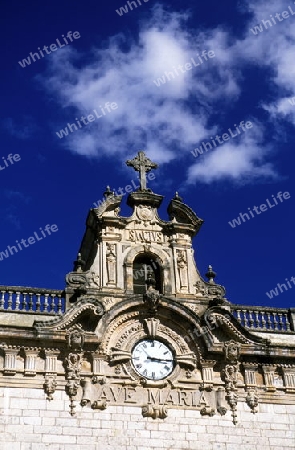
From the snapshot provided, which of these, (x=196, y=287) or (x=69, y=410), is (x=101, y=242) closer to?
(x=196, y=287)

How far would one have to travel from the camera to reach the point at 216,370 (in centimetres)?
2066

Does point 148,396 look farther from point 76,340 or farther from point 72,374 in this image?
point 76,340

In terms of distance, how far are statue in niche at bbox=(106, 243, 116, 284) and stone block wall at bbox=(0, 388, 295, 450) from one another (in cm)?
328

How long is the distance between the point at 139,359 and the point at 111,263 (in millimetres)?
2601

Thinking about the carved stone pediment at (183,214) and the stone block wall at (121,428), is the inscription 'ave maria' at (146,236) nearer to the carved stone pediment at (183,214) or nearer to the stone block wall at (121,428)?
the carved stone pediment at (183,214)

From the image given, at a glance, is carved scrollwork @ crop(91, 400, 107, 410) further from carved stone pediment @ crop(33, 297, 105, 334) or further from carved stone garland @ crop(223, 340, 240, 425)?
carved stone garland @ crop(223, 340, 240, 425)

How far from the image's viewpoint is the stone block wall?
18.7 m

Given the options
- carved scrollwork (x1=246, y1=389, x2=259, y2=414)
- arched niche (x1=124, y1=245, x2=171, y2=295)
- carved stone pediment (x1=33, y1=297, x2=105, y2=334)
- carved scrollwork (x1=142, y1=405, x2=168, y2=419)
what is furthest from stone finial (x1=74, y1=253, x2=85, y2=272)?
carved scrollwork (x1=246, y1=389, x2=259, y2=414)

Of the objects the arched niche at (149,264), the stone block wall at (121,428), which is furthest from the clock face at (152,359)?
the arched niche at (149,264)

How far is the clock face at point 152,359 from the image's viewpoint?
20.2m

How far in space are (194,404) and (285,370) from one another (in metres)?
2.59

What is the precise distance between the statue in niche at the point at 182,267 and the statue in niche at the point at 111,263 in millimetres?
1667

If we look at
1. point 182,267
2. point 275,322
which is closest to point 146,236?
point 182,267

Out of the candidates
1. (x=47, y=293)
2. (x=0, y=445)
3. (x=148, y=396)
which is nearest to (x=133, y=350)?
(x=148, y=396)
